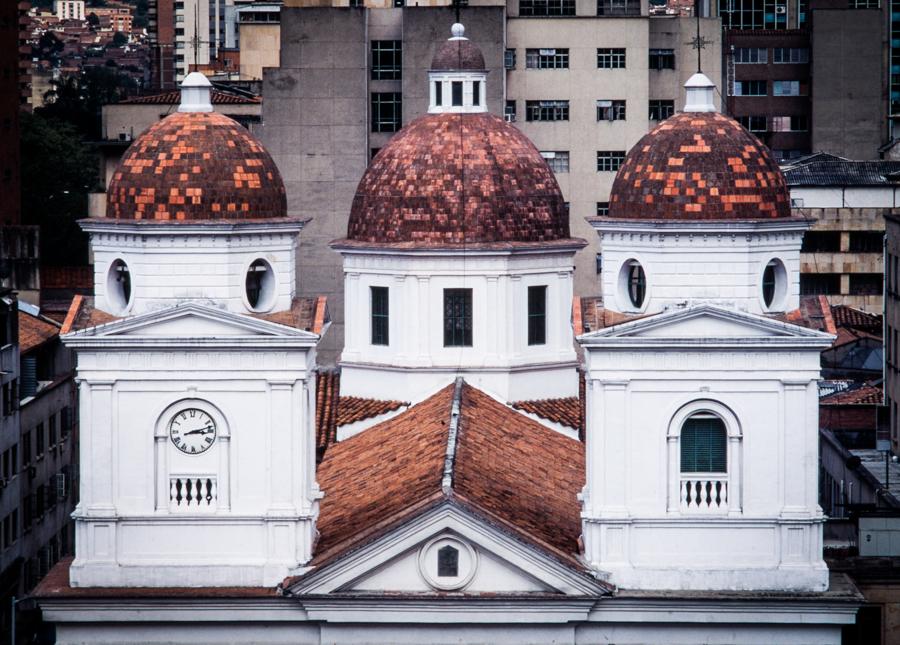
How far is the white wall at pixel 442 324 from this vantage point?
63.6 m

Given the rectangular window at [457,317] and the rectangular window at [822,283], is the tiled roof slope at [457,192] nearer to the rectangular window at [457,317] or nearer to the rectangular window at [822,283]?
the rectangular window at [457,317]

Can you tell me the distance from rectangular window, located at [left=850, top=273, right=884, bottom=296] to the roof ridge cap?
185 feet

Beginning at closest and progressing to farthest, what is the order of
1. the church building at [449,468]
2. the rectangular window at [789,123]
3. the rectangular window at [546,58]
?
the church building at [449,468] < the rectangular window at [546,58] < the rectangular window at [789,123]

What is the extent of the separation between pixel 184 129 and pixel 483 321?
519 inches

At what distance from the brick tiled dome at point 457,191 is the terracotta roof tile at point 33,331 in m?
18.7

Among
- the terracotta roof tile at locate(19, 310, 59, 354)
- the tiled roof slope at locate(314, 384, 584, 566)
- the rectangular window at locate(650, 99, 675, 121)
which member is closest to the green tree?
the rectangular window at locate(650, 99, 675, 121)

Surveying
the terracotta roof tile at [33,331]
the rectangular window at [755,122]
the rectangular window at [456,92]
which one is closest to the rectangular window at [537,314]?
the rectangular window at [456,92]

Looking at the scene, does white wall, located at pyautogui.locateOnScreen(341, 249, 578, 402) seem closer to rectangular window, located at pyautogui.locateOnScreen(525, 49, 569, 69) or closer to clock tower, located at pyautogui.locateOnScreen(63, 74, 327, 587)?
clock tower, located at pyautogui.locateOnScreen(63, 74, 327, 587)

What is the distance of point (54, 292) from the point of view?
113m

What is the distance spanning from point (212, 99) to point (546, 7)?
1820 cm

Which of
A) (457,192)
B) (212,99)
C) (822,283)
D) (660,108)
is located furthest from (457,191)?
(822,283)

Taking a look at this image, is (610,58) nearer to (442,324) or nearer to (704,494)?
(442,324)

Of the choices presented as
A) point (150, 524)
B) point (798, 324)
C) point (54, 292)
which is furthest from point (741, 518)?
point (54, 292)

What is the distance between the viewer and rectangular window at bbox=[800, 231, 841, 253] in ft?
380
